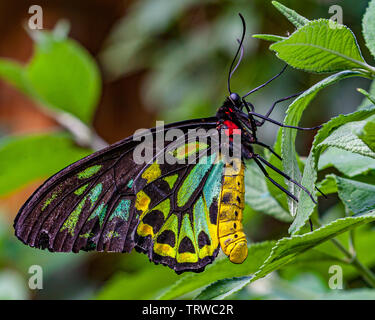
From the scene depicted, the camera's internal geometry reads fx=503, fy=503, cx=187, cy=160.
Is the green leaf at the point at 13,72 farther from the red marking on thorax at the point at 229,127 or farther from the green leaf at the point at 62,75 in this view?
the red marking on thorax at the point at 229,127

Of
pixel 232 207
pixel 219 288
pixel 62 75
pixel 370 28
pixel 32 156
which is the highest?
pixel 62 75

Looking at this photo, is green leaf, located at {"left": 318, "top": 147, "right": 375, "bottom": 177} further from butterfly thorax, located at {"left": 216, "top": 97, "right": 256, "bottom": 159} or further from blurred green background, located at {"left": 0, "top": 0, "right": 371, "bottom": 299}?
blurred green background, located at {"left": 0, "top": 0, "right": 371, "bottom": 299}

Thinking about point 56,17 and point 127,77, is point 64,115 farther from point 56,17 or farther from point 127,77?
point 56,17

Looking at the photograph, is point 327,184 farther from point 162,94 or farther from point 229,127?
point 162,94

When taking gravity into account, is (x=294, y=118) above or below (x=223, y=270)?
above

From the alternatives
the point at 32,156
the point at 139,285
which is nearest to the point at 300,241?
the point at 139,285

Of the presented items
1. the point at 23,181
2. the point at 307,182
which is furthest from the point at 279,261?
the point at 23,181
